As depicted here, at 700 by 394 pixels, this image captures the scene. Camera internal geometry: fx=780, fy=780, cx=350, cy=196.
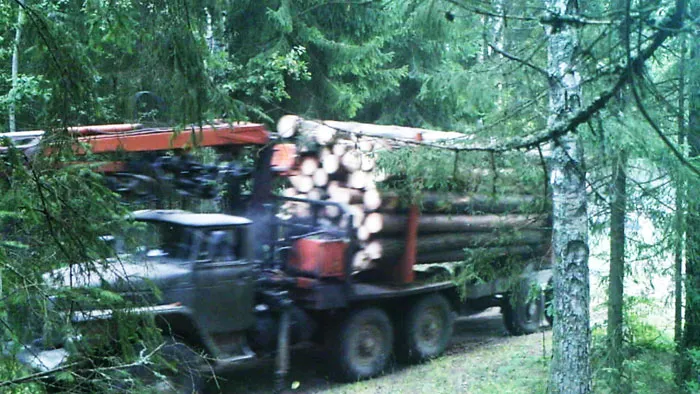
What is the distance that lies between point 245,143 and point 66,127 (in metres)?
5.52

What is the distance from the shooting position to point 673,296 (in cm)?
981

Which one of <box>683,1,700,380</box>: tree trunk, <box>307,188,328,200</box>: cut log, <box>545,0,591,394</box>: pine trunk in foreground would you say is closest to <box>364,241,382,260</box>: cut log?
<box>307,188,328,200</box>: cut log

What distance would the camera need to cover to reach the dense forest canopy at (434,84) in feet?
15.6

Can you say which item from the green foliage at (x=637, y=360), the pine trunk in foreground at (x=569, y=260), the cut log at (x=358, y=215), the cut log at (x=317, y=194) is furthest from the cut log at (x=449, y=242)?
the pine trunk in foreground at (x=569, y=260)

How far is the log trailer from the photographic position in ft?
31.8

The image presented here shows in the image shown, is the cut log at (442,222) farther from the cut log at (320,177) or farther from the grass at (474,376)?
the grass at (474,376)

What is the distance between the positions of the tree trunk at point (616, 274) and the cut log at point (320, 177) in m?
4.14

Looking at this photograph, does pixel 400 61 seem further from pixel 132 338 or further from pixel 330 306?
pixel 132 338

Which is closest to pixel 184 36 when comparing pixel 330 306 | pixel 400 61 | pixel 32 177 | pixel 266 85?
pixel 32 177

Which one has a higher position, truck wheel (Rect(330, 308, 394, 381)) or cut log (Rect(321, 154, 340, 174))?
cut log (Rect(321, 154, 340, 174))

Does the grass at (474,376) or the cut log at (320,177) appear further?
the cut log at (320,177)

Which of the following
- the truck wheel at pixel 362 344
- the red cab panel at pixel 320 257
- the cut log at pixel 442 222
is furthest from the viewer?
the cut log at pixel 442 222

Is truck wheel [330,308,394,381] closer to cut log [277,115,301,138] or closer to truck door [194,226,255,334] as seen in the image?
truck door [194,226,255,334]

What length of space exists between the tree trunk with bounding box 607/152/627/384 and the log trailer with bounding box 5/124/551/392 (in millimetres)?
958
